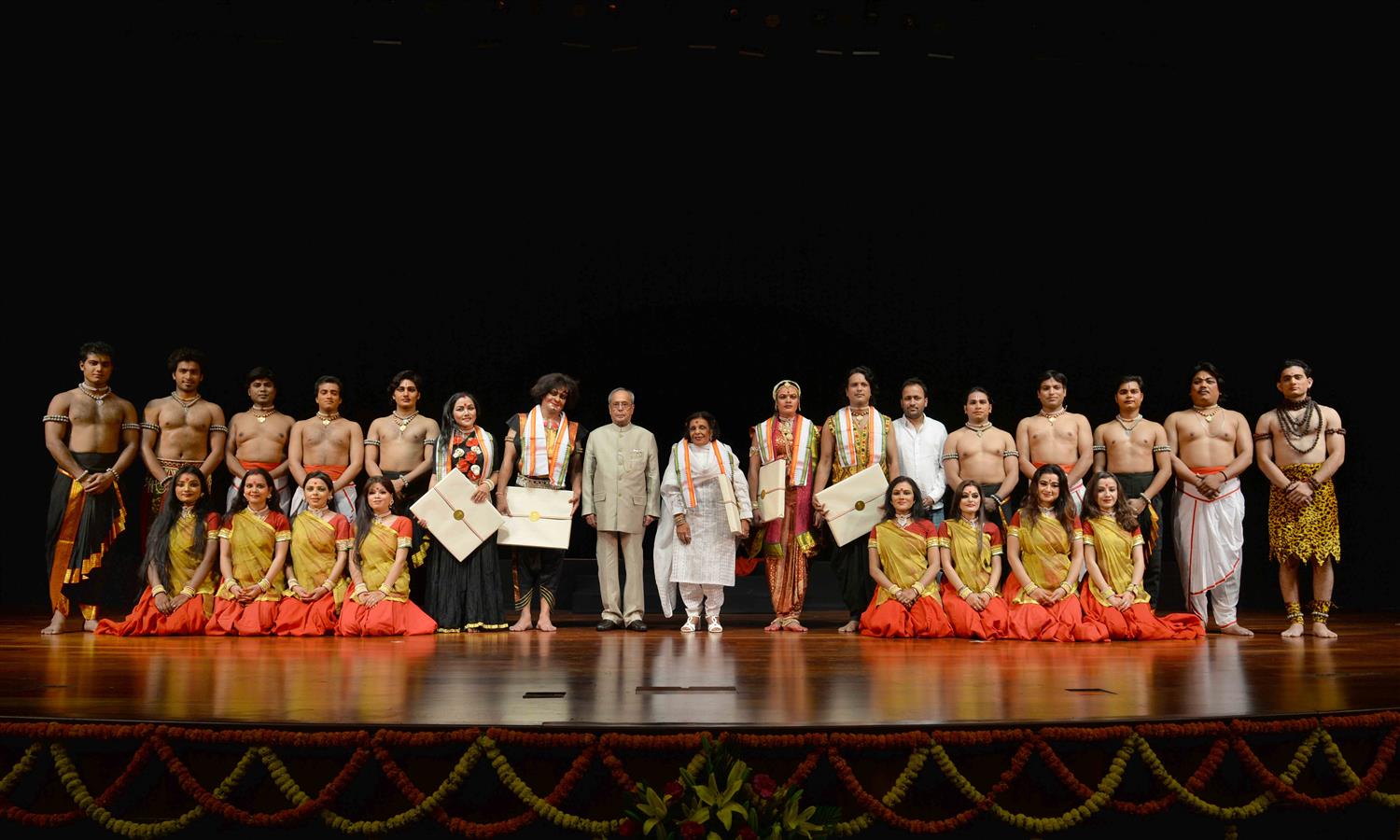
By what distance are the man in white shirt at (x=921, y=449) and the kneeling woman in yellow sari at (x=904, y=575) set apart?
324mm

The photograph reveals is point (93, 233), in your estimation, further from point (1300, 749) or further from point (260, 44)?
point (1300, 749)

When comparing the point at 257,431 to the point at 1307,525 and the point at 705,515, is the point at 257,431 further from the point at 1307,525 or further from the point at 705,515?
the point at 1307,525

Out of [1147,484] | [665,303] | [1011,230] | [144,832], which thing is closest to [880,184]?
[1011,230]

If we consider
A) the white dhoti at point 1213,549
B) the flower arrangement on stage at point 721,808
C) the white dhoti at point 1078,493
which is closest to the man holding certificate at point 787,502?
the white dhoti at point 1078,493

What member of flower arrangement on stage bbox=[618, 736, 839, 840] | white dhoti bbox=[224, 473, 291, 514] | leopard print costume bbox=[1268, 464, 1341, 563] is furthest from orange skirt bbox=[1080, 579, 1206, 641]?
white dhoti bbox=[224, 473, 291, 514]

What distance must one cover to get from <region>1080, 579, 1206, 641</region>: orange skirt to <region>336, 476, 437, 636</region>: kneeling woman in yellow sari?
3358mm

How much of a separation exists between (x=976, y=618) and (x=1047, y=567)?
1.55 feet

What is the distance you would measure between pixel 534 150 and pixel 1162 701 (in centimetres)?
541

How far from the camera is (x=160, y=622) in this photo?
5.50 m

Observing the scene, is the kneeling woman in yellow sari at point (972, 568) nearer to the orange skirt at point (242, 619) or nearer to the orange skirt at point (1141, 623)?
the orange skirt at point (1141, 623)

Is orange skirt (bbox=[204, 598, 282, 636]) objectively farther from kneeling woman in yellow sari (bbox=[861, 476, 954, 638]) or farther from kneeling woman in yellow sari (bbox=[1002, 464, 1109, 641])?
kneeling woman in yellow sari (bbox=[1002, 464, 1109, 641])

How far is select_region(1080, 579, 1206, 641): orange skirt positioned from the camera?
5.25 meters

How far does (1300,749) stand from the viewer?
2941 millimetres

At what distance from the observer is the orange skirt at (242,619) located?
17.8 ft
